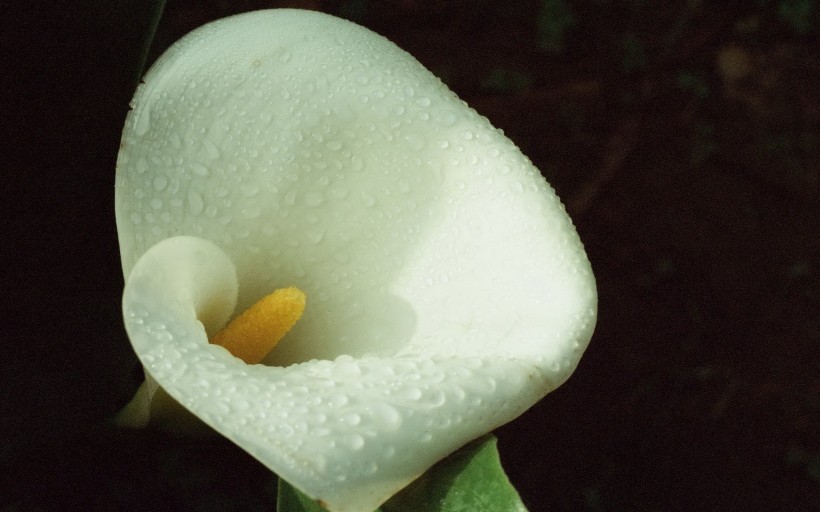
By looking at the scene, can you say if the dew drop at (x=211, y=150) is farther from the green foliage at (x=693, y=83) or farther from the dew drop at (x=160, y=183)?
the green foliage at (x=693, y=83)

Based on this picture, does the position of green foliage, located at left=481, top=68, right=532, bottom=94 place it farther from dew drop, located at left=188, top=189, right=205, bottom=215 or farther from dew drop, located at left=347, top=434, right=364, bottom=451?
dew drop, located at left=347, top=434, right=364, bottom=451

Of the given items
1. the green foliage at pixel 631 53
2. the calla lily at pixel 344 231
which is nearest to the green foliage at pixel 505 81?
the green foliage at pixel 631 53

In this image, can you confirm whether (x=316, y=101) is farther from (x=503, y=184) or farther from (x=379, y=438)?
(x=379, y=438)

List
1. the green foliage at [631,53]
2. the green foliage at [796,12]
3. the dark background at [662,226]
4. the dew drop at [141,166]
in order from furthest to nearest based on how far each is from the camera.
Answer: the green foliage at [796,12]
the green foliage at [631,53]
the dark background at [662,226]
the dew drop at [141,166]

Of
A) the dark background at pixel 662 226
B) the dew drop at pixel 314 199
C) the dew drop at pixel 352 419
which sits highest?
the dew drop at pixel 352 419

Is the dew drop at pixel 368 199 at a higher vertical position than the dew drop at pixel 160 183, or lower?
higher

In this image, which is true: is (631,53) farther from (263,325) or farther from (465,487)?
(465,487)

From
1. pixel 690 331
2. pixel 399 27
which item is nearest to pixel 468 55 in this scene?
pixel 399 27
